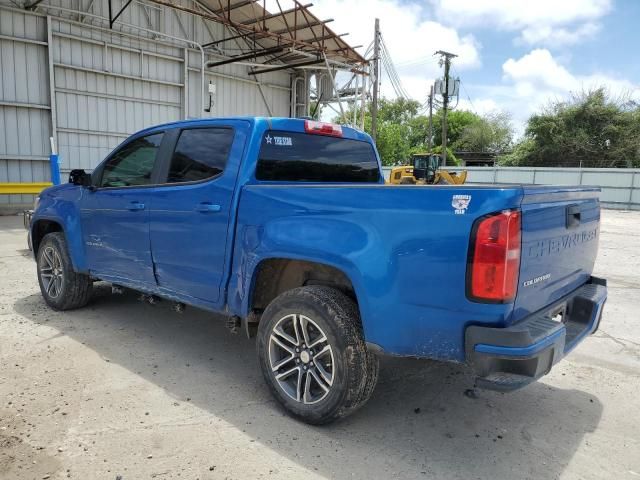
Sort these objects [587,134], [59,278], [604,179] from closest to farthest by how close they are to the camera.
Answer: [59,278]
[604,179]
[587,134]

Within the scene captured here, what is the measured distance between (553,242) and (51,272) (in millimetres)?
4965

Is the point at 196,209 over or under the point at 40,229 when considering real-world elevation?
over

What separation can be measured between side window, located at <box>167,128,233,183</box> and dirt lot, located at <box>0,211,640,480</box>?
1.53 metres

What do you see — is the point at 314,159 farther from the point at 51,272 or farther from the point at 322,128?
the point at 51,272

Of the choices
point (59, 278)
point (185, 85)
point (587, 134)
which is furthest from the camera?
point (587, 134)

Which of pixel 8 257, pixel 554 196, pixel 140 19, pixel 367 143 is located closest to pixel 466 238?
pixel 554 196

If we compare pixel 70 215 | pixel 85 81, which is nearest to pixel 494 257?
pixel 70 215

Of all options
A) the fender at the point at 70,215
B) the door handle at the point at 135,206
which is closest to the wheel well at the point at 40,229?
the fender at the point at 70,215

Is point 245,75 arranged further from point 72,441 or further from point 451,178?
point 72,441

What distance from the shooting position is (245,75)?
18297 millimetres

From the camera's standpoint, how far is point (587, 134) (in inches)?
1513

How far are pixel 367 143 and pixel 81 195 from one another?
285cm

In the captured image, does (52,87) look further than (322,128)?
Yes

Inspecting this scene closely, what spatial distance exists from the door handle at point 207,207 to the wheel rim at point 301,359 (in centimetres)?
96
